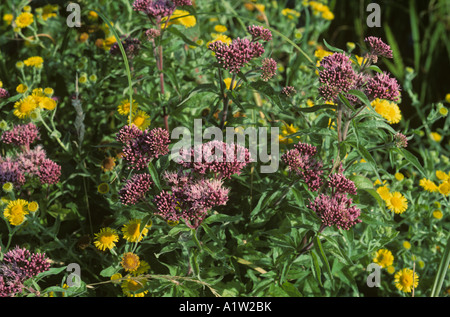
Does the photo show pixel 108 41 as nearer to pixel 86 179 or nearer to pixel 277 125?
pixel 86 179

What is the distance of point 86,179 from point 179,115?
1.86ft

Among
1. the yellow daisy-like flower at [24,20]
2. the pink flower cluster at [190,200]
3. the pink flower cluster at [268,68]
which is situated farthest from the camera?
the yellow daisy-like flower at [24,20]

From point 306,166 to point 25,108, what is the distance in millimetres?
1195

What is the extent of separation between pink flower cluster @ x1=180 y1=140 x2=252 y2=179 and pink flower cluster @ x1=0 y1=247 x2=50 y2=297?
0.59 metres

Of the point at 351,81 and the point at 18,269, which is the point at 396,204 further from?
the point at 18,269

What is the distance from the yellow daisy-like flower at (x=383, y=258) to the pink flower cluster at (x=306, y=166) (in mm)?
614

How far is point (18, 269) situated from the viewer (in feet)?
4.85

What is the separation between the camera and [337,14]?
4027 millimetres

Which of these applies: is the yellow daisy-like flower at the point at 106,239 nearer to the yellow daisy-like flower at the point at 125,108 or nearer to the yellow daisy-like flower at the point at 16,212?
the yellow daisy-like flower at the point at 16,212

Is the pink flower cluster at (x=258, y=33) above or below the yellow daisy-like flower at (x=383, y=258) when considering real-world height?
above

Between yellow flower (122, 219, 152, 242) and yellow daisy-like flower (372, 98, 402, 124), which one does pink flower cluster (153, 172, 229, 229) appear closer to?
yellow flower (122, 219, 152, 242)

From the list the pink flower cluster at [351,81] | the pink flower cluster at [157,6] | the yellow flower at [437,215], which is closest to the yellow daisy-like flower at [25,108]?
the pink flower cluster at [157,6]

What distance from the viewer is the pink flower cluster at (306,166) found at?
5.04 ft
